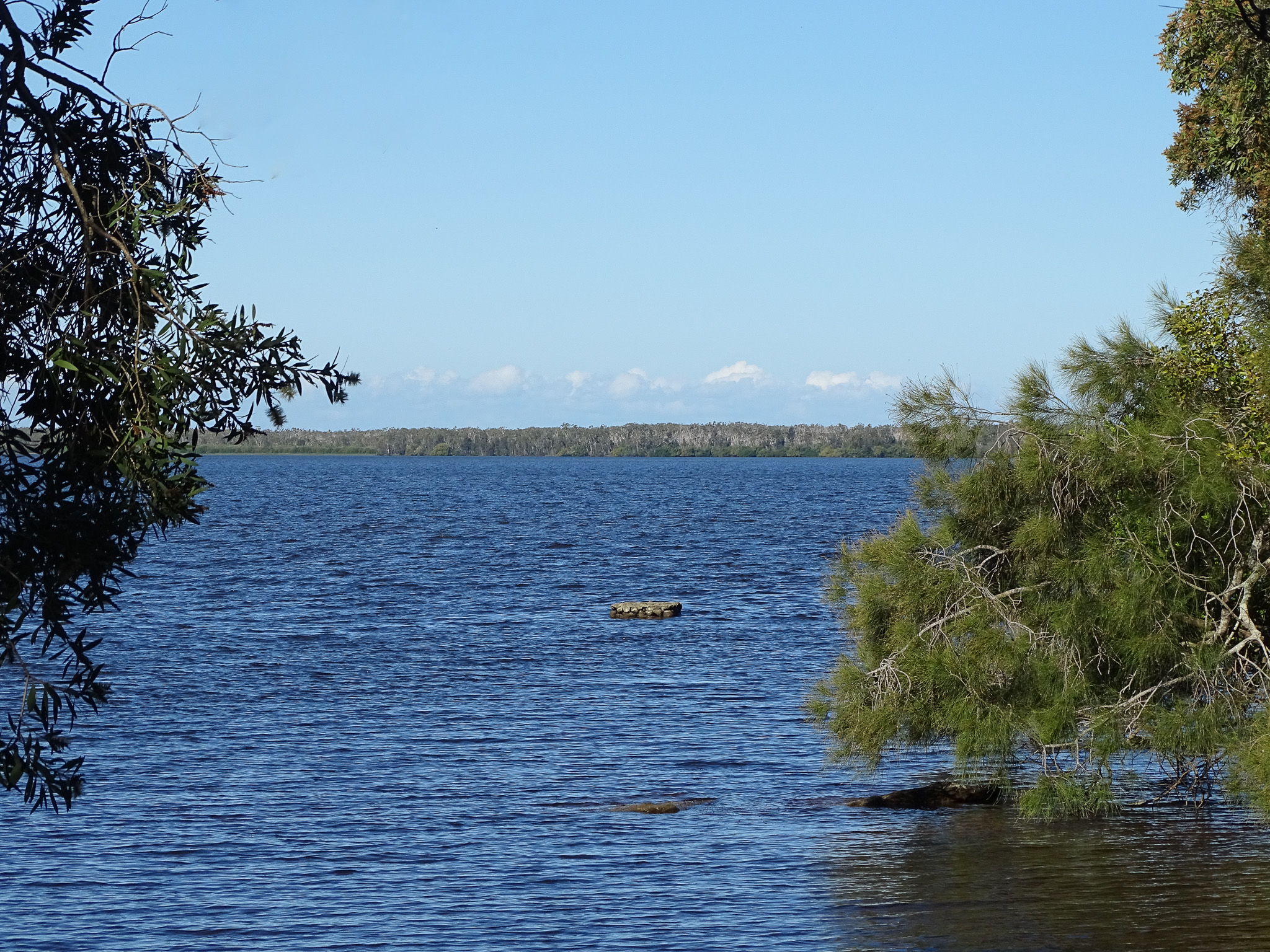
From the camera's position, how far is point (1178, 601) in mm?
16500

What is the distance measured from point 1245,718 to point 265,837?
41.8 feet

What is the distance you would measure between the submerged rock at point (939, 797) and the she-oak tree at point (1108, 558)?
1.94 metres

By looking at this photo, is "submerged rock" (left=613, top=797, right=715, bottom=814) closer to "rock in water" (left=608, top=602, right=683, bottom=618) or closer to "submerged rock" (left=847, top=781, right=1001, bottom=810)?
"submerged rock" (left=847, top=781, right=1001, bottom=810)

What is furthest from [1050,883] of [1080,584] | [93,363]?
[93,363]

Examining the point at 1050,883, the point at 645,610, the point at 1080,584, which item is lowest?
the point at 1050,883

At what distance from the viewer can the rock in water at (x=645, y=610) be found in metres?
45.4

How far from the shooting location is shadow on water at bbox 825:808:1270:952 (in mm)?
14945

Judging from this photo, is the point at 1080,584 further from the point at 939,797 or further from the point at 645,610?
the point at 645,610

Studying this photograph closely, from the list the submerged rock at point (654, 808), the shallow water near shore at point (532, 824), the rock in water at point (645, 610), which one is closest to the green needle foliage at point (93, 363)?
the shallow water near shore at point (532, 824)

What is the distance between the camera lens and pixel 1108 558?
55.4ft

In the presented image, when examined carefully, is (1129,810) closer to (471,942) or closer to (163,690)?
(471,942)

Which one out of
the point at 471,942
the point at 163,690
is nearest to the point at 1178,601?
the point at 471,942

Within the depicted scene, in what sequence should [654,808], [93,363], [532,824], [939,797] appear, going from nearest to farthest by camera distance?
[93,363] < [532,824] < [939,797] < [654,808]

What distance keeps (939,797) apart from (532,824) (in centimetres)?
593
